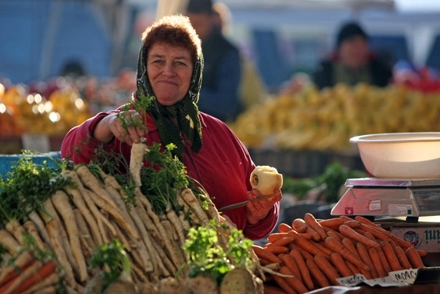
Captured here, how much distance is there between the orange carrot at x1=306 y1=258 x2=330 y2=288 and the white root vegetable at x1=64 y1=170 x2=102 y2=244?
106cm

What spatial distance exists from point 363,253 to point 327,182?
130 inches

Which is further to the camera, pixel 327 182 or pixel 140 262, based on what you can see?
pixel 327 182

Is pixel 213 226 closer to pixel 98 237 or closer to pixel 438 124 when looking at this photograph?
pixel 98 237

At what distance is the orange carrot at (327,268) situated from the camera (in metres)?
3.60

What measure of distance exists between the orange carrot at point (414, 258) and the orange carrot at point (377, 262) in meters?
0.18

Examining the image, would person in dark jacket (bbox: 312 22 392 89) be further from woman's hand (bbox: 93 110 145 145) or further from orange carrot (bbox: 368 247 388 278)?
woman's hand (bbox: 93 110 145 145)

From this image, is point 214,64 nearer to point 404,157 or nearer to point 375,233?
point 404,157

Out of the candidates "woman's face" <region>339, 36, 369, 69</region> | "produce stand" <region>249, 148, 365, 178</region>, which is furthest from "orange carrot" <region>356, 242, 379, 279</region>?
"woman's face" <region>339, 36, 369, 69</region>

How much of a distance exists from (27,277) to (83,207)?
1.46 feet

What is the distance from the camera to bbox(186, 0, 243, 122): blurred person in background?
311 inches

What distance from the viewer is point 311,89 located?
10.3 metres

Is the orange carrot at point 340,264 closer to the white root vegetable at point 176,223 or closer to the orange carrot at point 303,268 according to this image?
the orange carrot at point 303,268

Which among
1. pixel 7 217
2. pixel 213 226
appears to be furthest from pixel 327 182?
pixel 7 217

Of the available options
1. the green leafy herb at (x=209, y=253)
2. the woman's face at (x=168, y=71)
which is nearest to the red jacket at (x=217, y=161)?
the woman's face at (x=168, y=71)
